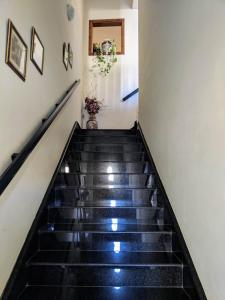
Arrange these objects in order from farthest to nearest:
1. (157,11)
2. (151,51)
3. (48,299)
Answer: (151,51), (157,11), (48,299)

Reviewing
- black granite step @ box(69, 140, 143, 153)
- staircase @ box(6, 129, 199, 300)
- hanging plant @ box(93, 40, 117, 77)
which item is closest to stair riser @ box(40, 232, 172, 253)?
staircase @ box(6, 129, 199, 300)

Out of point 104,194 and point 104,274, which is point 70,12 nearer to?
point 104,194

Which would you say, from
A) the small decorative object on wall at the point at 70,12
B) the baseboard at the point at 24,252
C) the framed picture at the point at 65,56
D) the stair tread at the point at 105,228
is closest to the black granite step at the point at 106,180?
the baseboard at the point at 24,252

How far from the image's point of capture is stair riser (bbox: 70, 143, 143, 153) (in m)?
3.74

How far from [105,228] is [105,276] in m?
0.48

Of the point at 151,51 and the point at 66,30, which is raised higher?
the point at 66,30

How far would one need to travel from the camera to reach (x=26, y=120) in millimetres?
1936

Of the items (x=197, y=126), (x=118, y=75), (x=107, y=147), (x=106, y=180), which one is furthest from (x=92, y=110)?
(x=197, y=126)

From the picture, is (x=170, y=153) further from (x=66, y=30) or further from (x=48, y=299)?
(x=66, y=30)

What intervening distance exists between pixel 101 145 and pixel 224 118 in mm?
2634

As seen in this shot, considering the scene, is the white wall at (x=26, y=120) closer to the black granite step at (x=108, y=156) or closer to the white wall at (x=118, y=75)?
the black granite step at (x=108, y=156)

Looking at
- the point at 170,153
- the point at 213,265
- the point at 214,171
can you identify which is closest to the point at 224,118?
the point at 214,171

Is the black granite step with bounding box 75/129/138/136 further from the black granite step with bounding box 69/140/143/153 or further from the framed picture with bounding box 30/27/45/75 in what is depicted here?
the framed picture with bounding box 30/27/45/75

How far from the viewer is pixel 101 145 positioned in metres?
3.77
